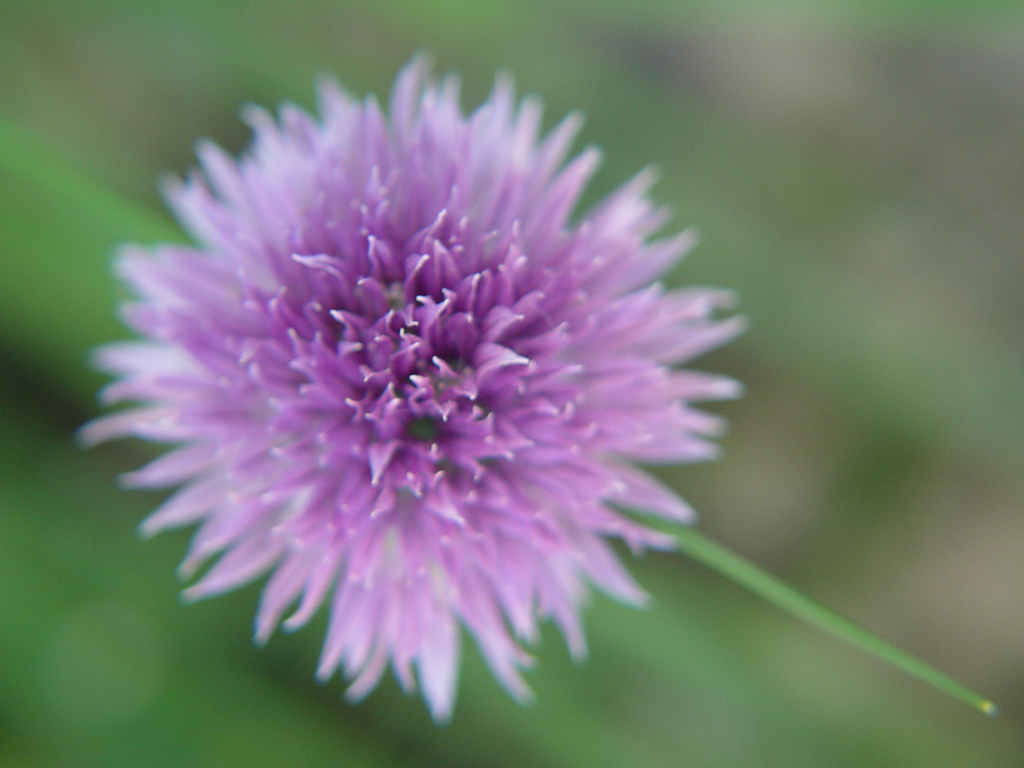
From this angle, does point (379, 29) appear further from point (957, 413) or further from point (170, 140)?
point (957, 413)

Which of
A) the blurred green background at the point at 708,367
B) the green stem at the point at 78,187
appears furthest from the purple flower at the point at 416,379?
the blurred green background at the point at 708,367

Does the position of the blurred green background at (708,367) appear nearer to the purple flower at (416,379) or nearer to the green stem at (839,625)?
the purple flower at (416,379)

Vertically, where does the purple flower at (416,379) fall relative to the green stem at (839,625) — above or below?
above

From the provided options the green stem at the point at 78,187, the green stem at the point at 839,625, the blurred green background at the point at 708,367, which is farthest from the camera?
the blurred green background at the point at 708,367

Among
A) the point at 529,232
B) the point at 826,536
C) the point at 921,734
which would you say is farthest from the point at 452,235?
the point at 921,734

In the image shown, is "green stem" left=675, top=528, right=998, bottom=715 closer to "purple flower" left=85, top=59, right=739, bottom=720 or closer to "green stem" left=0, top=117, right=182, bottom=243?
"purple flower" left=85, top=59, right=739, bottom=720

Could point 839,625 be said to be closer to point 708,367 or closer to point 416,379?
point 416,379

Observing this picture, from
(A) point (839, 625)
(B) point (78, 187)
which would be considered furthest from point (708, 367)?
(B) point (78, 187)

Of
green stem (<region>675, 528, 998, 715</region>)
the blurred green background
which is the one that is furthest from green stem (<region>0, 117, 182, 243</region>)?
green stem (<region>675, 528, 998, 715</region>)
